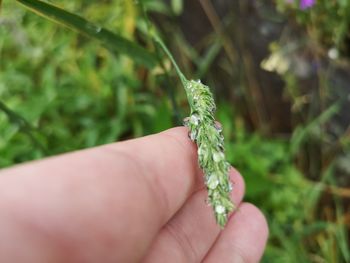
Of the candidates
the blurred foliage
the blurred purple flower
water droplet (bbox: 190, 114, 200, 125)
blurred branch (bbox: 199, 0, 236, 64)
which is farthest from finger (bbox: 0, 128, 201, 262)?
blurred branch (bbox: 199, 0, 236, 64)

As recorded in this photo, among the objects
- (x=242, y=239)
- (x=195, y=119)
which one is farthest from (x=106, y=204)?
(x=242, y=239)

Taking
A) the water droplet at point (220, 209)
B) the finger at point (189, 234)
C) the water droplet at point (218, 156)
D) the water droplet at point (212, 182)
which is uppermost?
the water droplet at point (218, 156)

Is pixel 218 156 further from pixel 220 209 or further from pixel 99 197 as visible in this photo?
pixel 99 197

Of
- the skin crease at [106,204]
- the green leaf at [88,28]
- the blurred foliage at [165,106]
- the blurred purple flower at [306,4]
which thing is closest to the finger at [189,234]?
the skin crease at [106,204]

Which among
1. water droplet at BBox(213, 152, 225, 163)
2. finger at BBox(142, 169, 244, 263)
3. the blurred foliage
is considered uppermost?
water droplet at BBox(213, 152, 225, 163)

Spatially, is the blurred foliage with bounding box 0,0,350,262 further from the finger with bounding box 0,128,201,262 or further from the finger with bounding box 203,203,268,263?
the finger with bounding box 0,128,201,262

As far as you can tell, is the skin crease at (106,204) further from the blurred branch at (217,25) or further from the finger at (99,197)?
the blurred branch at (217,25)
